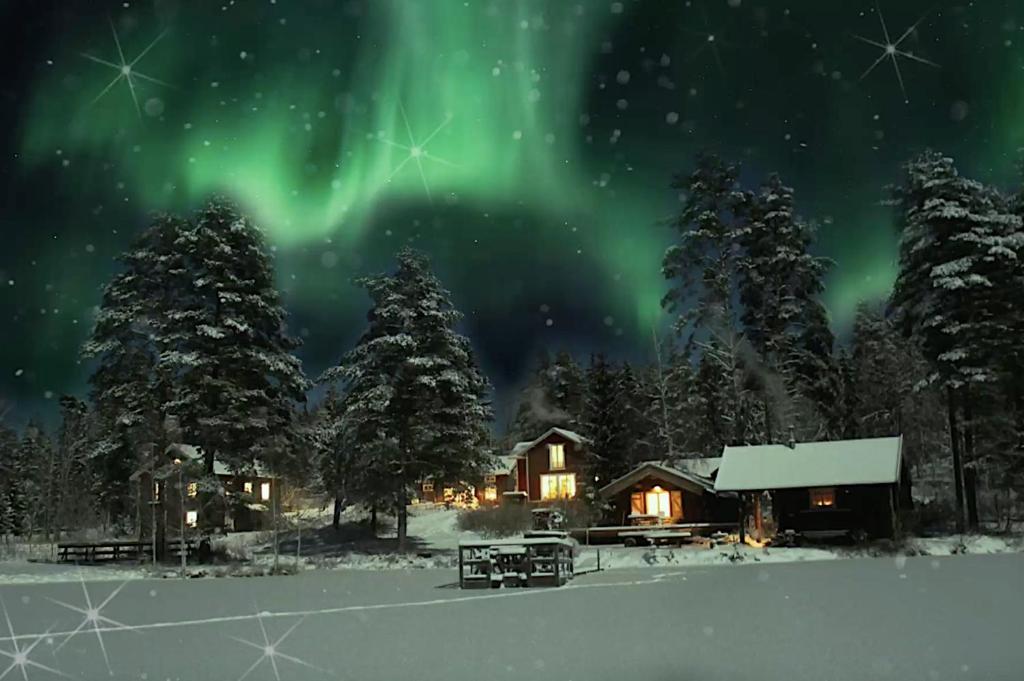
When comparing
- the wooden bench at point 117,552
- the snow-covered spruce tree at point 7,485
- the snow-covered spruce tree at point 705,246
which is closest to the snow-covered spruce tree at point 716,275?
the snow-covered spruce tree at point 705,246

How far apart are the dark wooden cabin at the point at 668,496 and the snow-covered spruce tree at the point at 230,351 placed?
1786cm

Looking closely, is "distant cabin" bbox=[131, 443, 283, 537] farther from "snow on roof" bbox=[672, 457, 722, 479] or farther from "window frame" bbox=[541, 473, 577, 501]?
"window frame" bbox=[541, 473, 577, 501]

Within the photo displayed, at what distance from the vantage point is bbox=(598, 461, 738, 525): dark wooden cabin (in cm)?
4797

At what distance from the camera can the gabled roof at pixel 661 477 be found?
4766 cm

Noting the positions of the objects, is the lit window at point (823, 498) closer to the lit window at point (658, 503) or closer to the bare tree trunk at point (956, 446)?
the bare tree trunk at point (956, 446)

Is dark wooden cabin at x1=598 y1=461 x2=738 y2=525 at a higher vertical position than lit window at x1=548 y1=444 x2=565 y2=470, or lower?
lower

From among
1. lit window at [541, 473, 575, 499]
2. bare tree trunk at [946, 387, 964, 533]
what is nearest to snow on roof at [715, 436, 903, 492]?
bare tree trunk at [946, 387, 964, 533]

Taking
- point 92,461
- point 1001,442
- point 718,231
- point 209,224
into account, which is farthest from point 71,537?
point 1001,442

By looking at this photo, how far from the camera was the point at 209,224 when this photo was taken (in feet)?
136

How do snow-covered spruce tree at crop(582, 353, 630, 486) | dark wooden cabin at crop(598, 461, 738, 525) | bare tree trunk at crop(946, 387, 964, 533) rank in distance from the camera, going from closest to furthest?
bare tree trunk at crop(946, 387, 964, 533), dark wooden cabin at crop(598, 461, 738, 525), snow-covered spruce tree at crop(582, 353, 630, 486)

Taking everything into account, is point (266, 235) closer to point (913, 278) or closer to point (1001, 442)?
point (913, 278)

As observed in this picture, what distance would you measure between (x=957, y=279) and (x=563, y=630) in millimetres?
32808

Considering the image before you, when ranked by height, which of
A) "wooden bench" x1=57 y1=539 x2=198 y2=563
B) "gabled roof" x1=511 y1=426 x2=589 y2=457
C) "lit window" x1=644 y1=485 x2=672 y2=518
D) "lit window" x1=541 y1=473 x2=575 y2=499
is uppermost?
"gabled roof" x1=511 y1=426 x2=589 y2=457

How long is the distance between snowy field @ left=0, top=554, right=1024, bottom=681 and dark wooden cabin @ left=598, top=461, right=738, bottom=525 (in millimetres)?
20559
